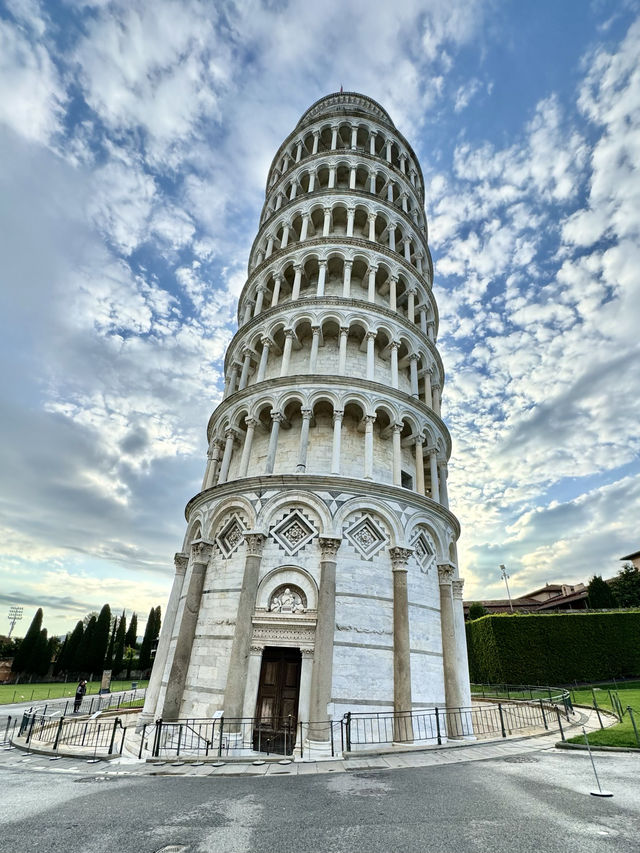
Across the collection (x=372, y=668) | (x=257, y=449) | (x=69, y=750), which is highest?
(x=257, y=449)

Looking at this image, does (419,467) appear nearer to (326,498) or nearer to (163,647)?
(326,498)

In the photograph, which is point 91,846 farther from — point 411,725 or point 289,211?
point 289,211

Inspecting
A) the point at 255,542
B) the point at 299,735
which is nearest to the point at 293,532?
the point at 255,542

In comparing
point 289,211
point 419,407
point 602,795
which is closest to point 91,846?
point 602,795

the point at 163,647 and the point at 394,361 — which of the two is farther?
the point at 394,361

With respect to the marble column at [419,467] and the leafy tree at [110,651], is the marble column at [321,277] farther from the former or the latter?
the leafy tree at [110,651]

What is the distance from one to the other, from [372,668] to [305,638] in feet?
7.69

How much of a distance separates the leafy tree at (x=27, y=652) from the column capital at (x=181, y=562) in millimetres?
44532

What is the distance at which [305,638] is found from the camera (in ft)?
44.5

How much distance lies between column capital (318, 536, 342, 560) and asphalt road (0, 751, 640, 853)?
236 inches

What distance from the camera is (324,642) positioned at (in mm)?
13141

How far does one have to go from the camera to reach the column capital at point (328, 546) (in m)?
14.5

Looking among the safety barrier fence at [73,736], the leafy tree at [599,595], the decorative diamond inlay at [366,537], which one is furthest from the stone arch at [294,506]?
the leafy tree at [599,595]

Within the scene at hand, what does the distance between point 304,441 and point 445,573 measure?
7.66 m
